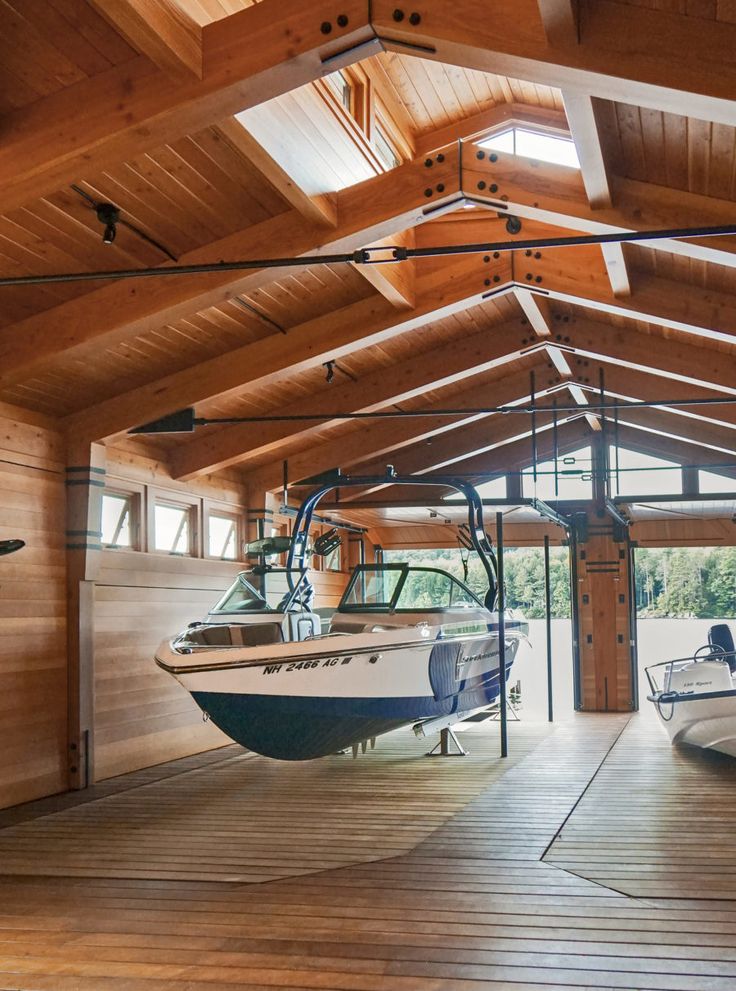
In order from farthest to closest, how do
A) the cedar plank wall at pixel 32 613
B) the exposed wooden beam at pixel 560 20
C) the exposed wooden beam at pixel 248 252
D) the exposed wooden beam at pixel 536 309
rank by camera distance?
1. the exposed wooden beam at pixel 536 309
2. the cedar plank wall at pixel 32 613
3. the exposed wooden beam at pixel 248 252
4. the exposed wooden beam at pixel 560 20

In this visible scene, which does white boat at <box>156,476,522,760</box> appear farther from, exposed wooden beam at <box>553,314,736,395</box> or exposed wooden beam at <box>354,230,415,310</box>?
exposed wooden beam at <box>553,314,736,395</box>

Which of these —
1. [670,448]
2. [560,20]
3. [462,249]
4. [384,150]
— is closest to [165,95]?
[462,249]

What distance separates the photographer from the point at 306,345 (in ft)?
26.6

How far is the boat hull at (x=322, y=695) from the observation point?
6.82 m

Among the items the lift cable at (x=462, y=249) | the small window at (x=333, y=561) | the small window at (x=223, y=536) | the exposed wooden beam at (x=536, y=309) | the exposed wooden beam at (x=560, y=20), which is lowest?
the small window at (x=333, y=561)

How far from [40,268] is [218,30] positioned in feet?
7.04

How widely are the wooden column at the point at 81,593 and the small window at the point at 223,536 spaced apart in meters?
2.80

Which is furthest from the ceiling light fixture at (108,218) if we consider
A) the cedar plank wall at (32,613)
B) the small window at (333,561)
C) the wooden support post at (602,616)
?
the wooden support post at (602,616)

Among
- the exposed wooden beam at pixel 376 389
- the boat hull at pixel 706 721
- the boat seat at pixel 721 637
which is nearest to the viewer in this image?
the boat hull at pixel 706 721

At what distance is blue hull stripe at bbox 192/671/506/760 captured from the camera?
22.5 feet

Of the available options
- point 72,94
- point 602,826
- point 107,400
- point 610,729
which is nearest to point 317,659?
point 602,826

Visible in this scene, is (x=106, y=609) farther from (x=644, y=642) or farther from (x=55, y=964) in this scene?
(x=644, y=642)

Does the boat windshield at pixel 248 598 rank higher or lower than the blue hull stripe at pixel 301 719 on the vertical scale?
higher

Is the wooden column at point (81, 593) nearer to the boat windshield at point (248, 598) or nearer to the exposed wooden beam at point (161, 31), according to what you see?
the boat windshield at point (248, 598)
